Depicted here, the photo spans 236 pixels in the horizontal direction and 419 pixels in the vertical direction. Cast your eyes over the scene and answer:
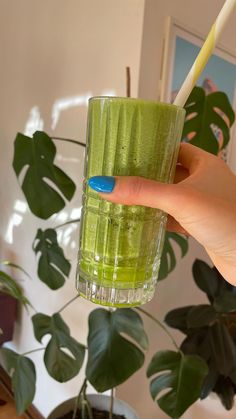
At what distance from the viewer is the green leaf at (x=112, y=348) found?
100cm

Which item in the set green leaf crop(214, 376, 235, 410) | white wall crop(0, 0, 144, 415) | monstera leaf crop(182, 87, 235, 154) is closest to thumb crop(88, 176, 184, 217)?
monstera leaf crop(182, 87, 235, 154)

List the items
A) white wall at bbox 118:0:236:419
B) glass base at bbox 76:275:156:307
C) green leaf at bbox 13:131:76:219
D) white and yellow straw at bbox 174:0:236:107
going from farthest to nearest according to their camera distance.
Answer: white wall at bbox 118:0:236:419, green leaf at bbox 13:131:76:219, glass base at bbox 76:275:156:307, white and yellow straw at bbox 174:0:236:107

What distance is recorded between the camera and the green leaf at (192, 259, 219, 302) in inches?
56.4

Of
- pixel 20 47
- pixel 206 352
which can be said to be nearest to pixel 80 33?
pixel 20 47

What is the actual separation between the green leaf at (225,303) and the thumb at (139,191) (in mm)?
918

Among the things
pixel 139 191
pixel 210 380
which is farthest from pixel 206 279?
pixel 139 191

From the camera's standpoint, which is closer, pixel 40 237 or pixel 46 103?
pixel 40 237

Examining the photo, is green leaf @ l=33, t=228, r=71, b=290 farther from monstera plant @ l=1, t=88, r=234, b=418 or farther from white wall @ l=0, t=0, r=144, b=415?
white wall @ l=0, t=0, r=144, b=415

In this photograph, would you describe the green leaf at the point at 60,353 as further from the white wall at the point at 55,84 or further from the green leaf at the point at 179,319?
the green leaf at the point at 179,319

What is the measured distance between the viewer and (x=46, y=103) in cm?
166

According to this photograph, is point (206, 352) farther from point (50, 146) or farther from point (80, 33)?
point (80, 33)

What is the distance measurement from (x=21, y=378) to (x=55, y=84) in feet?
4.08

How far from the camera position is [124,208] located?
577 mm

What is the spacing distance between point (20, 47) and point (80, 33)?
0.52 metres
